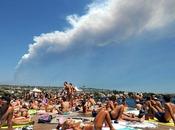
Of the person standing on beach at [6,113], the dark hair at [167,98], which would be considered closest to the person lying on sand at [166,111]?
the dark hair at [167,98]

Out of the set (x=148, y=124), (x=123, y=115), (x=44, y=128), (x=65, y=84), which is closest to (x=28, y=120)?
(x=44, y=128)

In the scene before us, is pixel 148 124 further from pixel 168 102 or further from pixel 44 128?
pixel 44 128

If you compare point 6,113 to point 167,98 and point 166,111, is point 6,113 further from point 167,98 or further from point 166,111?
point 166,111

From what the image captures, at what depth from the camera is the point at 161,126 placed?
15.6 metres

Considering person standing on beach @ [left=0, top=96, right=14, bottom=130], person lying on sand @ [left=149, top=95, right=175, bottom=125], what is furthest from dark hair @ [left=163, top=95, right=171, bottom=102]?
person standing on beach @ [left=0, top=96, right=14, bottom=130]

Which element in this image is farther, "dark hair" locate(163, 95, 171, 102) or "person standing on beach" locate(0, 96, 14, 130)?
"dark hair" locate(163, 95, 171, 102)

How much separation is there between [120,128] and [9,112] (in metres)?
4.31

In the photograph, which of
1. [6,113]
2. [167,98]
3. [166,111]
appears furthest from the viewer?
[166,111]

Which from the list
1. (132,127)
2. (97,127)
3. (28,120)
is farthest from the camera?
(28,120)

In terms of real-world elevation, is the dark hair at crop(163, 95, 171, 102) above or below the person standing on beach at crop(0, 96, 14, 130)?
above

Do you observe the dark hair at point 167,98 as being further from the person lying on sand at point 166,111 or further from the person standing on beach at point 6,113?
the person standing on beach at point 6,113

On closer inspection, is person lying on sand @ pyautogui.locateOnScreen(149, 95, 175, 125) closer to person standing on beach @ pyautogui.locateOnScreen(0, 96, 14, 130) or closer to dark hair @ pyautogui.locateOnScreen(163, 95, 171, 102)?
dark hair @ pyautogui.locateOnScreen(163, 95, 171, 102)

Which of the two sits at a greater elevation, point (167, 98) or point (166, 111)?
point (167, 98)

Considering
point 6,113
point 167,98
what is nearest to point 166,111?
point 167,98
